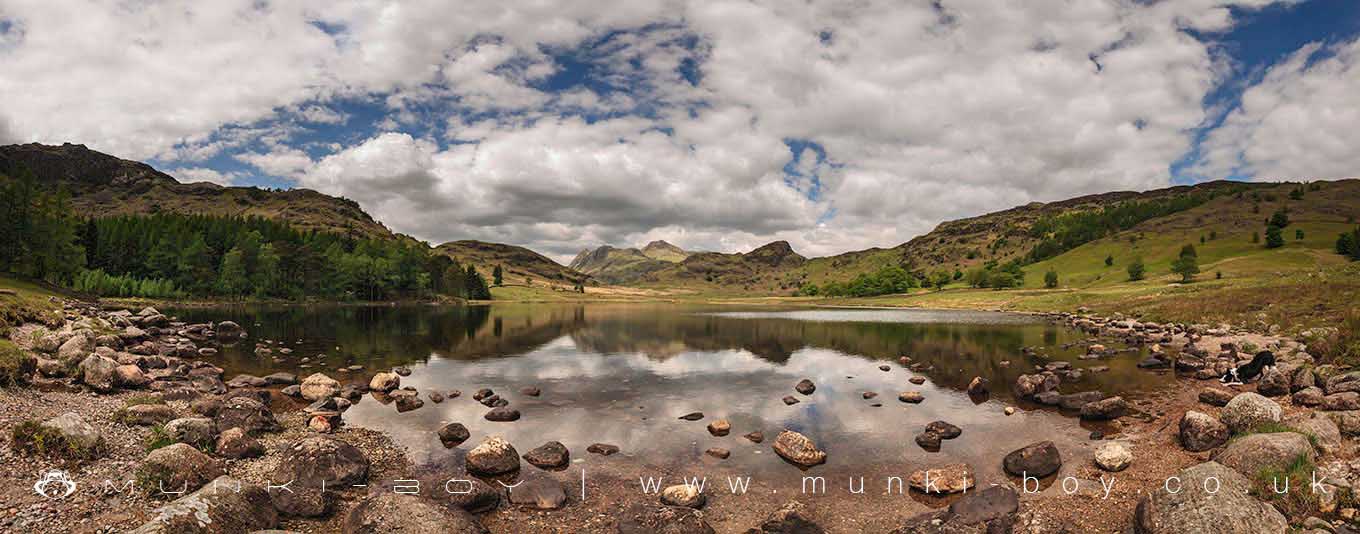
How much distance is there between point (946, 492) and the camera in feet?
61.0

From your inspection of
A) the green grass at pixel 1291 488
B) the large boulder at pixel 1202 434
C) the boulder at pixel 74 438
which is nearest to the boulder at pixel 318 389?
the boulder at pixel 74 438

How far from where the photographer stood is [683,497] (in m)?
17.4

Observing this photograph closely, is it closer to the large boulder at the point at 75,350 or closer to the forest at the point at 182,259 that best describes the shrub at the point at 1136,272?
the large boulder at the point at 75,350

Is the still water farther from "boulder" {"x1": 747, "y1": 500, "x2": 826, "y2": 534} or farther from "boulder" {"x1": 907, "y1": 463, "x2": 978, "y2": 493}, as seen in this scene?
"boulder" {"x1": 747, "y1": 500, "x2": 826, "y2": 534}

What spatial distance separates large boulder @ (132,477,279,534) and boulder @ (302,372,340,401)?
18991 mm

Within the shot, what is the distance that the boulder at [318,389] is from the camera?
31.8 metres

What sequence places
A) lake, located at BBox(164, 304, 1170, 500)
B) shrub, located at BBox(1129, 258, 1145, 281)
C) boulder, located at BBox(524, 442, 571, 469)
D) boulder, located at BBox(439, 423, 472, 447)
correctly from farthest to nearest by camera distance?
shrub, located at BBox(1129, 258, 1145, 281) < boulder, located at BBox(439, 423, 472, 447) < lake, located at BBox(164, 304, 1170, 500) < boulder, located at BBox(524, 442, 571, 469)

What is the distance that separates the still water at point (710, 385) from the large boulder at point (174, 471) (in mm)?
6901

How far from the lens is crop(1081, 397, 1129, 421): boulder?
28078 millimetres

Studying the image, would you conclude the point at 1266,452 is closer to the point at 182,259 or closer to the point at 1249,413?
the point at 1249,413

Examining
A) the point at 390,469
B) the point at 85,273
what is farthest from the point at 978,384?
the point at 85,273

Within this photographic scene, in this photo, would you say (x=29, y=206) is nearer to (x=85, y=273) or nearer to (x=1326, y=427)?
(x=85, y=273)

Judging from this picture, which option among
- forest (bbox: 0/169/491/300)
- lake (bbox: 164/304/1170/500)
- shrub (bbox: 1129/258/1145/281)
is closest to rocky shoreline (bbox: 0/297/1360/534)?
lake (bbox: 164/304/1170/500)

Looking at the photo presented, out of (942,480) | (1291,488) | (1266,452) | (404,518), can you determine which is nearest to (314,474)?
(404,518)
